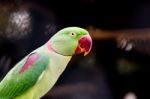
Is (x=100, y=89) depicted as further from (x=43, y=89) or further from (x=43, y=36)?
(x=43, y=89)

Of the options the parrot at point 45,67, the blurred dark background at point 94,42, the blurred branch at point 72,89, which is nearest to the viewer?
the parrot at point 45,67

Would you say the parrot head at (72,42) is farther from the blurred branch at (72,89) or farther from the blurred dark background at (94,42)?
the blurred branch at (72,89)

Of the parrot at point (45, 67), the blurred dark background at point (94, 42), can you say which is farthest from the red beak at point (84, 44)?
the blurred dark background at point (94, 42)

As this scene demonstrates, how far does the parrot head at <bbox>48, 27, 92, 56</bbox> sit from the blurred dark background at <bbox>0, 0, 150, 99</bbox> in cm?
79

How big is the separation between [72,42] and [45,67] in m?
0.05

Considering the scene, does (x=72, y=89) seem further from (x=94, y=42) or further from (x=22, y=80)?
(x=22, y=80)

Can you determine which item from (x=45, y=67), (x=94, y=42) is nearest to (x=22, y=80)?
(x=45, y=67)

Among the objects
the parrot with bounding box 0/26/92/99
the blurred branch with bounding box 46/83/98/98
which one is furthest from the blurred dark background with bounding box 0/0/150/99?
the parrot with bounding box 0/26/92/99

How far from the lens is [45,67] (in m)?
0.57

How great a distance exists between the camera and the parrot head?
1.85ft

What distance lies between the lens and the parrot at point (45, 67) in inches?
22.0

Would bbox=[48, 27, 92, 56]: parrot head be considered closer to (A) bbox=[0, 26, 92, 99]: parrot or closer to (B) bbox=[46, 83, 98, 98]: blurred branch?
(A) bbox=[0, 26, 92, 99]: parrot

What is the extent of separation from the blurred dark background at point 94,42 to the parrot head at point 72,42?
0.79m

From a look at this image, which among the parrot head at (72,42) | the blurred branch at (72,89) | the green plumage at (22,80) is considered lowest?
the blurred branch at (72,89)
